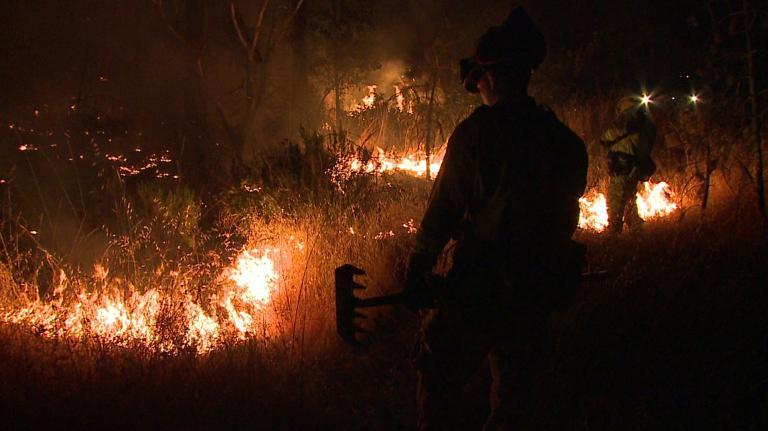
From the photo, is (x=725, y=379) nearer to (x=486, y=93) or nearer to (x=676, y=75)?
(x=486, y=93)

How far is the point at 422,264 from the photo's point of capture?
202 cm

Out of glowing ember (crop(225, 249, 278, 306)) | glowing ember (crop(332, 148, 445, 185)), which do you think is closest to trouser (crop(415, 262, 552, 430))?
glowing ember (crop(225, 249, 278, 306))

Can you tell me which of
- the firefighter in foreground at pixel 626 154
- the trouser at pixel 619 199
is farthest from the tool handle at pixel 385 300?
the trouser at pixel 619 199

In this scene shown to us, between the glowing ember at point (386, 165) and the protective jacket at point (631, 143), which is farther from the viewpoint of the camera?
the glowing ember at point (386, 165)

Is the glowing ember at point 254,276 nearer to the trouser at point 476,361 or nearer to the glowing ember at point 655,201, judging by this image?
the trouser at point 476,361

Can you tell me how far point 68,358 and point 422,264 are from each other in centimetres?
229

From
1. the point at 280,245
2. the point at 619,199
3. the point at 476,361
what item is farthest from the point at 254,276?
the point at 619,199

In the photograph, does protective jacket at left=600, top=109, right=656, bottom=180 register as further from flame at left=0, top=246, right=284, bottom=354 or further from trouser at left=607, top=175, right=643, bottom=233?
flame at left=0, top=246, right=284, bottom=354

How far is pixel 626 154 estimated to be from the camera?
534 cm

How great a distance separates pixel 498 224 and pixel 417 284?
38cm

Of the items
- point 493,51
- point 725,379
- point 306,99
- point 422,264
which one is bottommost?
point 725,379

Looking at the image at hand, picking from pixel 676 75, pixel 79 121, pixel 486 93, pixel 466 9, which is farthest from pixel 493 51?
pixel 676 75

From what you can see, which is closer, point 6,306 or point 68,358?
point 68,358

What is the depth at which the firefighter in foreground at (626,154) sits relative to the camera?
5293 millimetres
